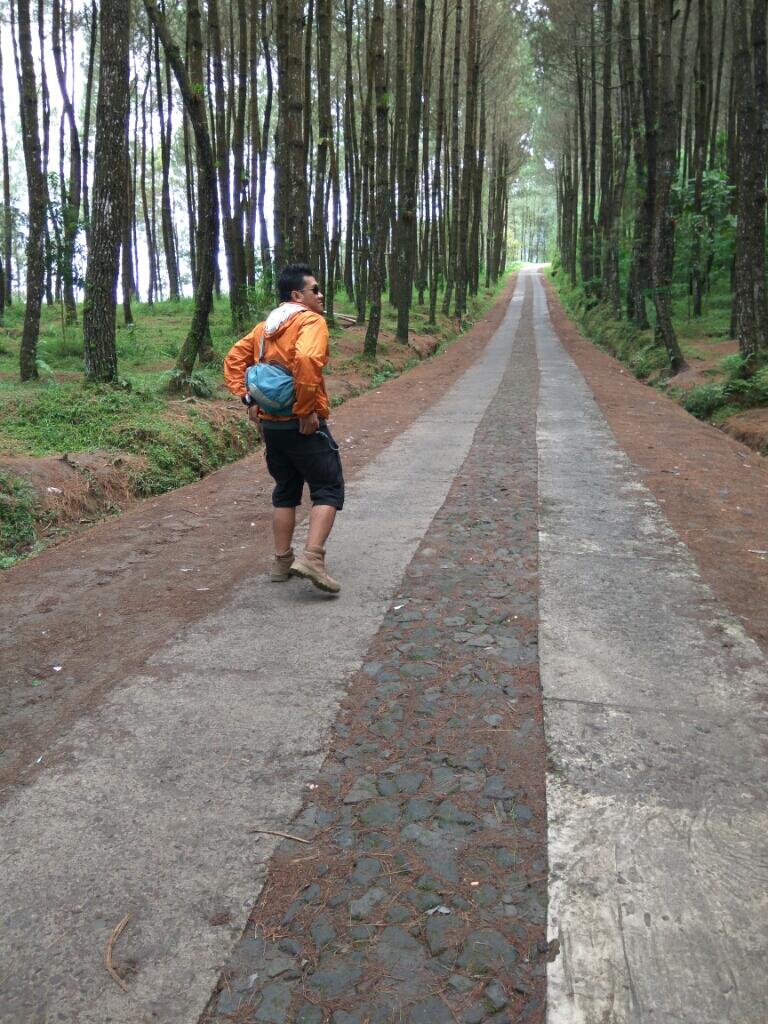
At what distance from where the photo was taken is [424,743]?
10.6ft

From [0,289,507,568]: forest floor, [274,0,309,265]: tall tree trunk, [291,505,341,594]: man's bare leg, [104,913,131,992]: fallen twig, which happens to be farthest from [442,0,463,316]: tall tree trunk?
[104,913,131,992]: fallen twig

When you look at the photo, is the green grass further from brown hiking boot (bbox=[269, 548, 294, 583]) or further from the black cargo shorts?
brown hiking boot (bbox=[269, 548, 294, 583])

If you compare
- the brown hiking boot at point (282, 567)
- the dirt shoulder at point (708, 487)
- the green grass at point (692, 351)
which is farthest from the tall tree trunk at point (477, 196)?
the brown hiking boot at point (282, 567)

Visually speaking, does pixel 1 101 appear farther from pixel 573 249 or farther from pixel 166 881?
pixel 573 249

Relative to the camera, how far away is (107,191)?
9898mm

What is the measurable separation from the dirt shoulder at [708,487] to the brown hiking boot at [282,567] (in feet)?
8.90

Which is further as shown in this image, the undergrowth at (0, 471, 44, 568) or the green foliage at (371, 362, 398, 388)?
the green foliage at (371, 362, 398, 388)

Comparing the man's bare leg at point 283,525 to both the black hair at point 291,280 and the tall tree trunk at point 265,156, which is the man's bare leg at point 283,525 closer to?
the black hair at point 291,280

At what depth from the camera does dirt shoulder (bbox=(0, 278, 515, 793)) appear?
11.8ft

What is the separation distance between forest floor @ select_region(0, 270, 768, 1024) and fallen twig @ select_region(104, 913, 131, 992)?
0.01 metres

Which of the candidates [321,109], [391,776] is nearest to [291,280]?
[391,776]

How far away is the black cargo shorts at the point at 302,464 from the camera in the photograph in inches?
189

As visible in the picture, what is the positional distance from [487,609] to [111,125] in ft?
27.4

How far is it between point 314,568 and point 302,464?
25.3 inches
